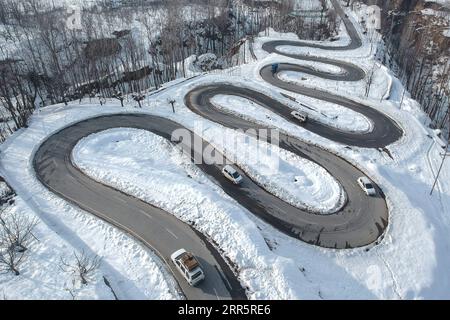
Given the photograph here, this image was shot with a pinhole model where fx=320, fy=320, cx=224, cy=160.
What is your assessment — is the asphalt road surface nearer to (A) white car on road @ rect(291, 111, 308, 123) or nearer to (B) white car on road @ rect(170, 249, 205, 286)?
(B) white car on road @ rect(170, 249, 205, 286)

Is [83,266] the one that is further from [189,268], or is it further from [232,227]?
[232,227]

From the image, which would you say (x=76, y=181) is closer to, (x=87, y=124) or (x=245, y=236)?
(x=87, y=124)

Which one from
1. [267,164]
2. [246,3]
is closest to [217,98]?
[267,164]

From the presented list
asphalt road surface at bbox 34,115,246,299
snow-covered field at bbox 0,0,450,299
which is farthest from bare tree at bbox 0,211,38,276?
asphalt road surface at bbox 34,115,246,299

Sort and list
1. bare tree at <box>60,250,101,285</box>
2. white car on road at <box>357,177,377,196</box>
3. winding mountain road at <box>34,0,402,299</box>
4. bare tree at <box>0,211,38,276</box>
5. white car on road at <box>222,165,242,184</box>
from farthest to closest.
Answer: white car on road at <box>222,165,242,184</box>
white car on road at <box>357,177,377,196</box>
winding mountain road at <box>34,0,402,299</box>
bare tree at <box>0,211,38,276</box>
bare tree at <box>60,250,101,285</box>

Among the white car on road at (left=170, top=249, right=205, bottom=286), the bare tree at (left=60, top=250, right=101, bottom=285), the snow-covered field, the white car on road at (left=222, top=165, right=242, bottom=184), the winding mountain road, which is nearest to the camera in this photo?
the bare tree at (left=60, top=250, right=101, bottom=285)

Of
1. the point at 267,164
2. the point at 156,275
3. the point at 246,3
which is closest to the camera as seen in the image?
the point at 156,275
